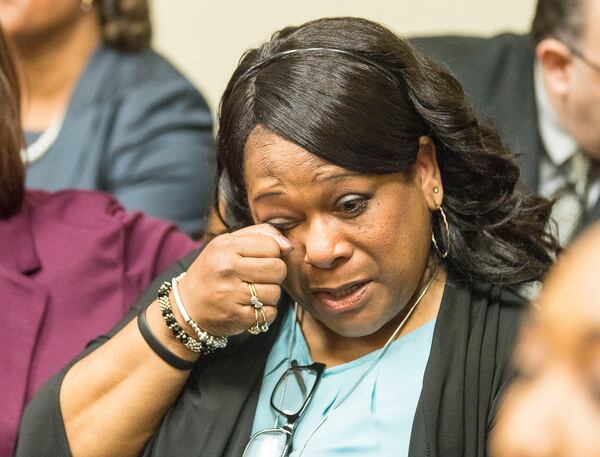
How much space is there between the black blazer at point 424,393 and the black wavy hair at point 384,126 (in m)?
0.07

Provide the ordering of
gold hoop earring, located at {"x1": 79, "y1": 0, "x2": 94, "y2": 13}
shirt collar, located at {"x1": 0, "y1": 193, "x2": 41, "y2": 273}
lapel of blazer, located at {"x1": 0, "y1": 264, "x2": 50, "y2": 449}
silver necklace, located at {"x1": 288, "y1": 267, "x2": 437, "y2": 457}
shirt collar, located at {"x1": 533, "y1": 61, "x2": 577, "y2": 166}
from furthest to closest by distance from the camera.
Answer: gold hoop earring, located at {"x1": 79, "y1": 0, "x2": 94, "y2": 13} < shirt collar, located at {"x1": 533, "y1": 61, "x2": 577, "y2": 166} < shirt collar, located at {"x1": 0, "y1": 193, "x2": 41, "y2": 273} < lapel of blazer, located at {"x1": 0, "y1": 264, "x2": 50, "y2": 449} < silver necklace, located at {"x1": 288, "y1": 267, "x2": 437, "y2": 457}

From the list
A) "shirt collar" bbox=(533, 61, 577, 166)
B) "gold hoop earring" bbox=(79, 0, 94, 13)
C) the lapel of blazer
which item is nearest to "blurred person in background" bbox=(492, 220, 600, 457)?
the lapel of blazer

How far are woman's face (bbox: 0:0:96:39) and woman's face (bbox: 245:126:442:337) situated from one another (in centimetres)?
139

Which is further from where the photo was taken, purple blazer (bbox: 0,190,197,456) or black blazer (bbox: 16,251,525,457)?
purple blazer (bbox: 0,190,197,456)

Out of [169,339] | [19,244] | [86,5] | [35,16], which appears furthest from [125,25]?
[169,339]

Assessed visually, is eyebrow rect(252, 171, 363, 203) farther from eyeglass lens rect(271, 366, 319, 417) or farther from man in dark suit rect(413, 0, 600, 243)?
man in dark suit rect(413, 0, 600, 243)

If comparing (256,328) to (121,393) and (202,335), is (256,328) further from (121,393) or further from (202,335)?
(121,393)

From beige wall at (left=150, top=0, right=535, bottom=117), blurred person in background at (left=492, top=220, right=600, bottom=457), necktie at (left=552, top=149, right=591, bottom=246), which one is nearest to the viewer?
blurred person in background at (left=492, top=220, right=600, bottom=457)

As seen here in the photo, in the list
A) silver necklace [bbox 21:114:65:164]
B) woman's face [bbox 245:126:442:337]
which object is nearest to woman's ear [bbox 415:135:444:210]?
woman's face [bbox 245:126:442:337]

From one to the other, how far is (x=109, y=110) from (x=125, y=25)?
272mm

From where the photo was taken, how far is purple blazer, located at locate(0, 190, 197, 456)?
65.9 inches

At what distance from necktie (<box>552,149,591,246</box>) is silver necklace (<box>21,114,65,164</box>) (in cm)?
127

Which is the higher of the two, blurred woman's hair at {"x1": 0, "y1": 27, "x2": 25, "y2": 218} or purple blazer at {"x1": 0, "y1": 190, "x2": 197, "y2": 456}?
blurred woman's hair at {"x1": 0, "y1": 27, "x2": 25, "y2": 218}

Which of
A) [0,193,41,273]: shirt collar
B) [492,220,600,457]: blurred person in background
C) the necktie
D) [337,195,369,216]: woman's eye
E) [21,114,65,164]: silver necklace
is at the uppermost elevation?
[492,220,600,457]: blurred person in background
